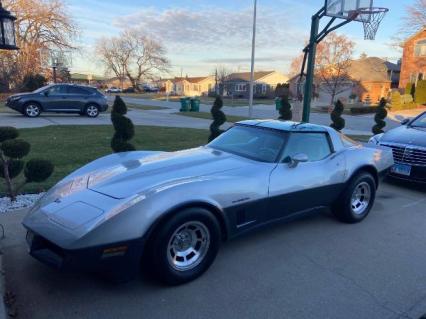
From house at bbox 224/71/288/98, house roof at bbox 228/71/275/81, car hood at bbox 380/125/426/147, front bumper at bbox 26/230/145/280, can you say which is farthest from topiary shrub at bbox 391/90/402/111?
house roof at bbox 228/71/275/81

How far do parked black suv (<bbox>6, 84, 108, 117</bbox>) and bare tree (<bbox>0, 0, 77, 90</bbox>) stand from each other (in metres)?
16.5

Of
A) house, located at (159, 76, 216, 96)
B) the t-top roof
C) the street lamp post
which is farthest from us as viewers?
house, located at (159, 76, 216, 96)

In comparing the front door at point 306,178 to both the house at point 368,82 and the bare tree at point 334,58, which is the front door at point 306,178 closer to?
the bare tree at point 334,58

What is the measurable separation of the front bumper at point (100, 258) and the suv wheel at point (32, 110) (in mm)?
14049

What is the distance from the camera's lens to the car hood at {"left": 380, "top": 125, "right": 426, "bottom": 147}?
6277mm

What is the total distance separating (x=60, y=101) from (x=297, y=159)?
14427mm

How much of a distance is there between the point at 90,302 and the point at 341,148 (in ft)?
11.4

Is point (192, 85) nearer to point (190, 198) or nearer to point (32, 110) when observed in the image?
point (32, 110)

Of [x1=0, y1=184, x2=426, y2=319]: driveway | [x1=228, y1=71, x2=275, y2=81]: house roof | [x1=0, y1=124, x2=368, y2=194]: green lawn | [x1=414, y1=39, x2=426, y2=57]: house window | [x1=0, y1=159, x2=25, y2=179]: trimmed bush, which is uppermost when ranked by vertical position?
[x1=414, y1=39, x2=426, y2=57]: house window

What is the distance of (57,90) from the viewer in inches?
615

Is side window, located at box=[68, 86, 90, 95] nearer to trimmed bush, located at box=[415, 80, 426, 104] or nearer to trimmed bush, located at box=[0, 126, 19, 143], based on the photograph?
trimmed bush, located at box=[0, 126, 19, 143]

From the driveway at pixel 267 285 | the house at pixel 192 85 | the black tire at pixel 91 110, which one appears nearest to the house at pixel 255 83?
the house at pixel 192 85

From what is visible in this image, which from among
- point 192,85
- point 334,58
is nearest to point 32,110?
point 334,58

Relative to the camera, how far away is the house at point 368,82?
1945 inches
